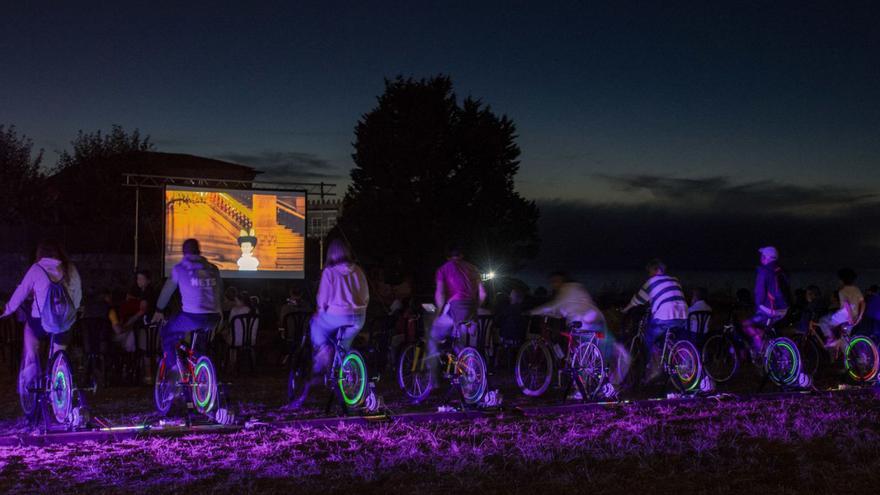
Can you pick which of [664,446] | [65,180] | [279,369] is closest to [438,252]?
[65,180]

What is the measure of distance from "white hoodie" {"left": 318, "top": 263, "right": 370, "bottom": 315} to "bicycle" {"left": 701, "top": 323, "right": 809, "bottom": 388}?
4035 millimetres

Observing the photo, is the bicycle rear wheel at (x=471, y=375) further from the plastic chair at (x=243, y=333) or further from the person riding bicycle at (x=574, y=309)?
the plastic chair at (x=243, y=333)

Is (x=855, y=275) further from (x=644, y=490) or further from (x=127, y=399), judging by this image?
(x=127, y=399)

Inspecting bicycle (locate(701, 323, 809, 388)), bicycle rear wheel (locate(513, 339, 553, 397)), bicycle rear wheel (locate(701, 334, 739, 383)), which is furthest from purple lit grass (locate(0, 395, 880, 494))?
bicycle rear wheel (locate(701, 334, 739, 383))

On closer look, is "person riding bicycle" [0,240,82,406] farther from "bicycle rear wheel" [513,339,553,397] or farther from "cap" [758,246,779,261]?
"cap" [758,246,779,261]

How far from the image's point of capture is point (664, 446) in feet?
22.4

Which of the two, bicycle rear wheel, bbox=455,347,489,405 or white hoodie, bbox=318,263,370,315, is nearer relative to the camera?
white hoodie, bbox=318,263,370,315

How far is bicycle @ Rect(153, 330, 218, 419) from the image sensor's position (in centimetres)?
773

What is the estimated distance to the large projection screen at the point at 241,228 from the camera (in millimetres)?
22609

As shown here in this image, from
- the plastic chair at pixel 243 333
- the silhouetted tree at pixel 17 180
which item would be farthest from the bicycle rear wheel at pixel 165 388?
the silhouetted tree at pixel 17 180

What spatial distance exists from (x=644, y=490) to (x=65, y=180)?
1471 inches

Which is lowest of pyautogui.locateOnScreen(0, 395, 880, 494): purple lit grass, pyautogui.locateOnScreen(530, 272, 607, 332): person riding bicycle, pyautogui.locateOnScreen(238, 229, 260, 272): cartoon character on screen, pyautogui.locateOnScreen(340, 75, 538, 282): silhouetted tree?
pyautogui.locateOnScreen(0, 395, 880, 494): purple lit grass

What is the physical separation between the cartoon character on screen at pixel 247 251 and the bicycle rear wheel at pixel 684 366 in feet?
48.7

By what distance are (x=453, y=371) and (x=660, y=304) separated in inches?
94.4
